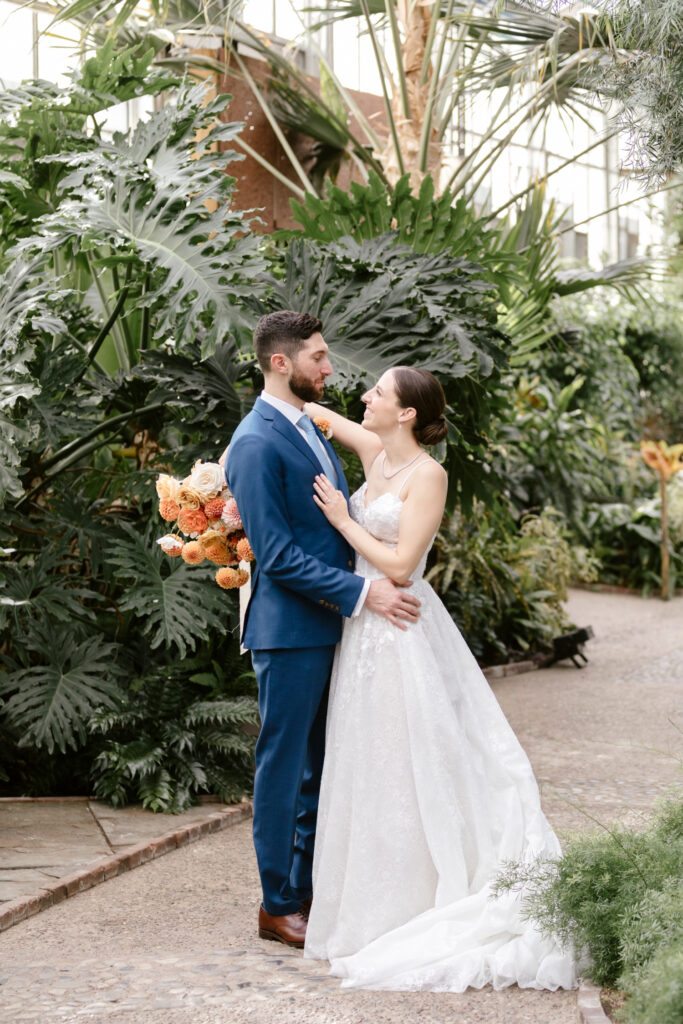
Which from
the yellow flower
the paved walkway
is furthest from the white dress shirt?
the yellow flower

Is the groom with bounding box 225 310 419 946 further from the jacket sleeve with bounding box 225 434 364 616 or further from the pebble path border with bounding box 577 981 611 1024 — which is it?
the pebble path border with bounding box 577 981 611 1024

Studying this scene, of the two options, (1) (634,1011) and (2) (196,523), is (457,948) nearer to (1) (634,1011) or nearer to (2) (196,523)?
(1) (634,1011)

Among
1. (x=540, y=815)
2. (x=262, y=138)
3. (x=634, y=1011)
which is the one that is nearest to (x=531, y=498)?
(x=262, y=138)

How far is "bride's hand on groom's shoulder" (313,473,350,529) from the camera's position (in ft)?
11.2

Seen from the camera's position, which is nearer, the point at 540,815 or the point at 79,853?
the point at 540,815

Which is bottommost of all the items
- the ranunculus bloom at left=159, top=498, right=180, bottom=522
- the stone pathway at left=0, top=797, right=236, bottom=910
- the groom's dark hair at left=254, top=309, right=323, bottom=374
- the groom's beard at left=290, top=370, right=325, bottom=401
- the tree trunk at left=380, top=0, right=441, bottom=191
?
the stone pathway at left=0, top=797, right=236, bottom=910

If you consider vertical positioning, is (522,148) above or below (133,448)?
above

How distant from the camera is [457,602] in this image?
8.82 m

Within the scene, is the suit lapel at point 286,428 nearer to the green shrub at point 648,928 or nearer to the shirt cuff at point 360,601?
the shirt cuff at point 360,601

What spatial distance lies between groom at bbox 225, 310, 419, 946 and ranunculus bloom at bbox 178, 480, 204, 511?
0.67 ft

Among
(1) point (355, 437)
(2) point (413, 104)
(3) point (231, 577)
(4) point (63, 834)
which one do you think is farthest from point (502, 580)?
(3) point (231, 577)

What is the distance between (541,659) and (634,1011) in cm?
665

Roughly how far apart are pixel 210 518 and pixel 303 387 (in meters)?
0.54

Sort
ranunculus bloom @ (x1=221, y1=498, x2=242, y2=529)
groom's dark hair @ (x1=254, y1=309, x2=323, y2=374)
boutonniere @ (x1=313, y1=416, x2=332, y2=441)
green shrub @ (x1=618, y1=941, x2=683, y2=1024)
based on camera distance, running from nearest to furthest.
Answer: green shrub @ (x1=618, y1=941, x2=683, y2=1024), groom's dark hair @ (x1=254, y1=309, x2=323, y2=374), ranunculus bloom @ (x1=221, y1=498, x2=242, y2=529), boutonniere @ (x1=313, y1=416, x2=332, y2=441)
